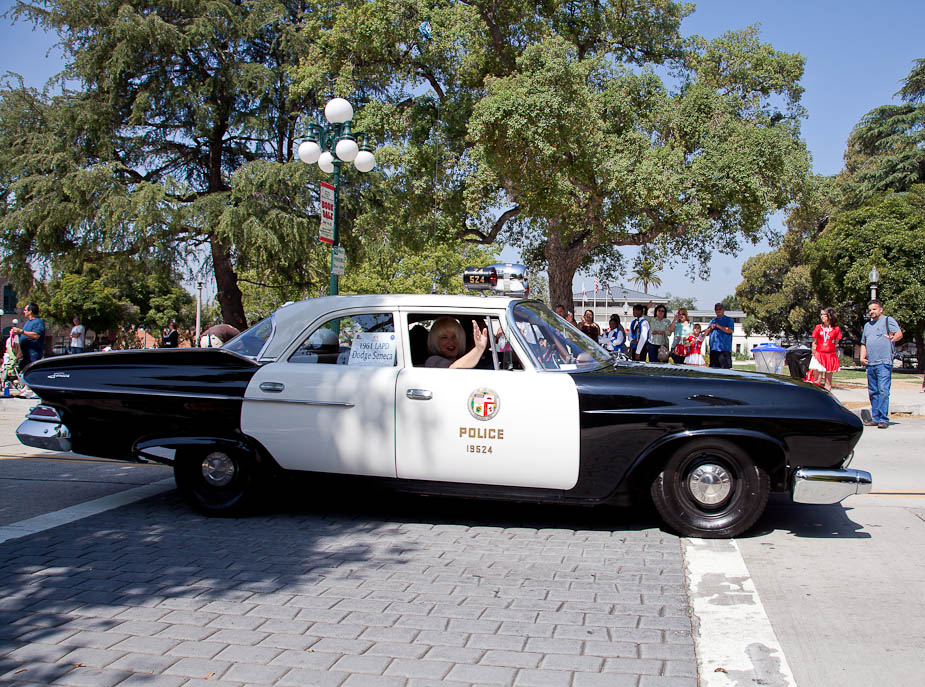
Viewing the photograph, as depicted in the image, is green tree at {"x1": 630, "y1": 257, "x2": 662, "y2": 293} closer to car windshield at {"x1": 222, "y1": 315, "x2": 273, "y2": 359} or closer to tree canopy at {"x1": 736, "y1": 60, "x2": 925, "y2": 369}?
tree canopy at {"x1": 736, "y1": 60, "x2": 925, "y2": 369}

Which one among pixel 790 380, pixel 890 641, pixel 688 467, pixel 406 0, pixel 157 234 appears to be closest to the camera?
pixel 890 641

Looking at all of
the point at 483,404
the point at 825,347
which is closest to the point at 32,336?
the point at 483,404

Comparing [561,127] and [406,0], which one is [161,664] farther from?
[406,0]

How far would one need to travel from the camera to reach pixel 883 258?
33.9 meters

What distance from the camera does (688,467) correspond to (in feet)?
16.2

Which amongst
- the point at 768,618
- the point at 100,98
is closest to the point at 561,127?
the point at 768,618

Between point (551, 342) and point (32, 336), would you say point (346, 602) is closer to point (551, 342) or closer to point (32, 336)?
point (551, 342)

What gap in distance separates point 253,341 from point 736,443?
3.46m

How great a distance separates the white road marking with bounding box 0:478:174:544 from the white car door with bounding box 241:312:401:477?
1490 millimetres

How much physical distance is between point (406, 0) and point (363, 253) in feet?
35.2

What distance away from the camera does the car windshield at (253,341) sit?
18.2 ft

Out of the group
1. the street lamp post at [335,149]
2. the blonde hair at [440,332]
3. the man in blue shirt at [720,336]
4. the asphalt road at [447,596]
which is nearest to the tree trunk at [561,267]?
the man in blue shirt at [720,336]

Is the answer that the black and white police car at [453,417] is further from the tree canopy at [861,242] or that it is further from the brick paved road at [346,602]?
the tree canopy at [861,242]

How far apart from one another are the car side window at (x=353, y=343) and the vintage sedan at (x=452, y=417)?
11 millimetres
